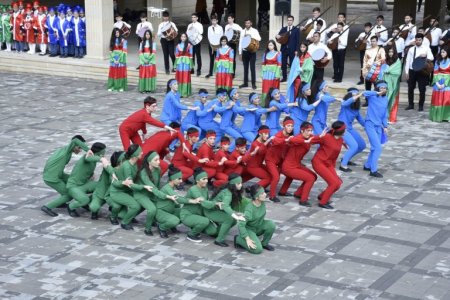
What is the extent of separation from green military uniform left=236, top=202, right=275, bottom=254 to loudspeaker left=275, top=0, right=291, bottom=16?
9691 mm

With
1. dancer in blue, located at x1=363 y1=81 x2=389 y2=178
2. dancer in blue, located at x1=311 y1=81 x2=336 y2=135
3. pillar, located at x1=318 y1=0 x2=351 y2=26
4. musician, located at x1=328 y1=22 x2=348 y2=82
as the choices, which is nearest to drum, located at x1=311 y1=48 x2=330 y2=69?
musician, located at x1=328 y1=22 x2=348 y2=82

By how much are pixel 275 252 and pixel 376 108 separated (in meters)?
3.80

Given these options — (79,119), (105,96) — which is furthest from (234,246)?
(105,96)

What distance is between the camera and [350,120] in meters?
13.2

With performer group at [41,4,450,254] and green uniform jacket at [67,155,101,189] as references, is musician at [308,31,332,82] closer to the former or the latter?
performer group at [41,4,450,254]

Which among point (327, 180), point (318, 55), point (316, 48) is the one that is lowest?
point (327, 180)

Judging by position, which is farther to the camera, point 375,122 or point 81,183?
point 375,122

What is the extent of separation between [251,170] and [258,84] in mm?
7588

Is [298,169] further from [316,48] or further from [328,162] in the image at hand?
[316,48]

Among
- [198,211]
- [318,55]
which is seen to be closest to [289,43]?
[318,55]

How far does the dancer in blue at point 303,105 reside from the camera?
13.2 meters

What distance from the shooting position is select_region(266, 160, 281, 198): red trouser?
1165 cm

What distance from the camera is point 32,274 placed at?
30.6ft

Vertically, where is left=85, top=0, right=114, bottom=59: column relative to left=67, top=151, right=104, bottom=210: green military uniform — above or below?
above
